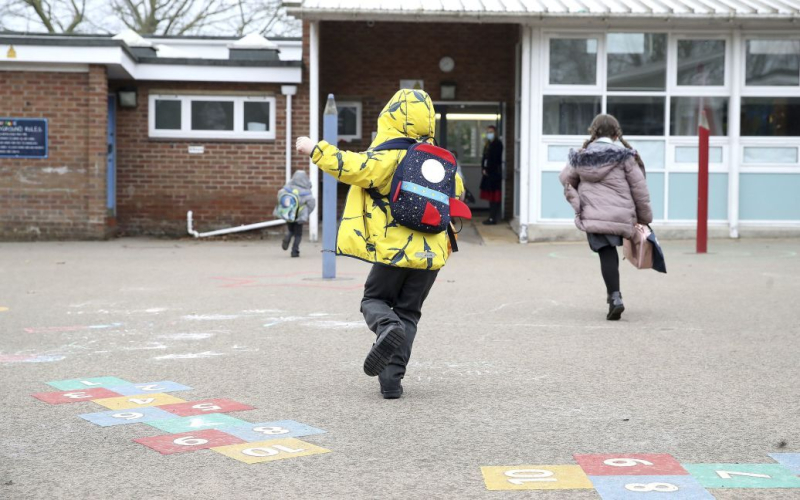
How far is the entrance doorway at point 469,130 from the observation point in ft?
72.4

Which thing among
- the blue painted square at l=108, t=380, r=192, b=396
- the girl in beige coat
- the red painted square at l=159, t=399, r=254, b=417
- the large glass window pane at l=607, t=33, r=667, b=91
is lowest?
the blue painted square at l=108, t=380, r=192, b=396

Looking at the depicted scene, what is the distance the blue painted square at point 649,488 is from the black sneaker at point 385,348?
160cm

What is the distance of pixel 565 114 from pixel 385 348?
1299cm

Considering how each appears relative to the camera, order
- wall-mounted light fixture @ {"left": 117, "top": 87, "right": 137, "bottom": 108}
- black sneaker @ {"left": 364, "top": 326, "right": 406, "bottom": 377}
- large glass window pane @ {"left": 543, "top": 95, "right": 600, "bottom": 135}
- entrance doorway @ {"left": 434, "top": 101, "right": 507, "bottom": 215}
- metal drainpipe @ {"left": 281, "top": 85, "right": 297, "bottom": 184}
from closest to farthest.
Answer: black sneaker @ {"left": 364, "top": 326, "right": 406, "bottom": 377}
large glass window pane @ {"left": 543, "top": 95, "right": 600, "bottom": 135}
metal drainpipe @ {"left": 281, "top": 85, "right": 297, "bottom": 184}
wall-mounted light fixture @ {"left": 117, "top": 87, "right": 137, "bottom": 108}
entrance doorway @ {"left": 434, "top": 101, "right": 507, "bottom": 215}

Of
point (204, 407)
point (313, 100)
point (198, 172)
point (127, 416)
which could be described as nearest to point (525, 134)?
point (313, 100)

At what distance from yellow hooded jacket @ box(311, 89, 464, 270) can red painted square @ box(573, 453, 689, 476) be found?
66.4 inches

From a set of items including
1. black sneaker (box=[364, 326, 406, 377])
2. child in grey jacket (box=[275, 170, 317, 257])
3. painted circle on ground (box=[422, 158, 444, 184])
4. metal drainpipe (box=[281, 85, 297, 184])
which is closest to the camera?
black sneaker (box=[364, 326, 406, 377])

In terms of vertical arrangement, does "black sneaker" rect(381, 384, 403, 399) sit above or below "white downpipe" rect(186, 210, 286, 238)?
below

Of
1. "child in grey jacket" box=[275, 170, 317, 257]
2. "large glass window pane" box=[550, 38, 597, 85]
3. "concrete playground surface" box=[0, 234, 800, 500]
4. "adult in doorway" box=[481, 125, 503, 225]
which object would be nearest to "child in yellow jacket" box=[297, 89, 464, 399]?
"concrete playground surface" box=[0, 234, 800, 500]

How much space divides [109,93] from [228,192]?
2.70 metres

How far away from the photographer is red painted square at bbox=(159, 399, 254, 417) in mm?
5238

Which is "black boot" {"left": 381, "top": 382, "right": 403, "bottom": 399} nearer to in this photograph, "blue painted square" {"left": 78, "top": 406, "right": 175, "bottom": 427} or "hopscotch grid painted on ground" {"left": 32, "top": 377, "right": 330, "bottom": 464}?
"hopscotch grid painted on ground" {"left": 32, "top": 377, "right": 330, "bottom": 464}

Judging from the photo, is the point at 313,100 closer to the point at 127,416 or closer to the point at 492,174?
the point at 492,174

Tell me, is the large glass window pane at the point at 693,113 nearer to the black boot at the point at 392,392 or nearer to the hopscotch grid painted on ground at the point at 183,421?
the black boot at the point at 392,392
